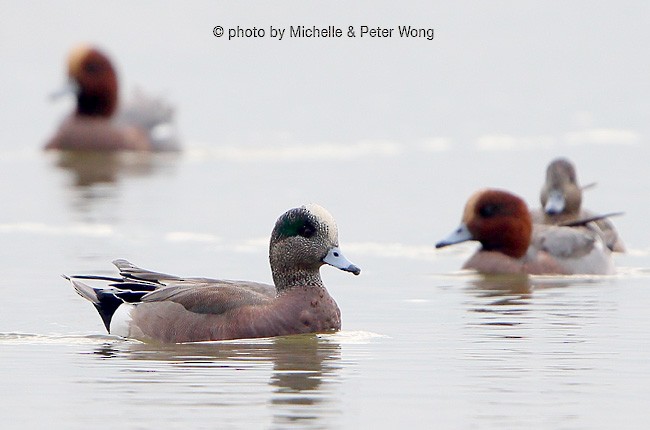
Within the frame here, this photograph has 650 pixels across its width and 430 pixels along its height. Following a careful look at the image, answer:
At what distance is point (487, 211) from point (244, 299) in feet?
15.8

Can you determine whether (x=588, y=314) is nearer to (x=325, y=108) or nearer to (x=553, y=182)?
(x=553, y=182)

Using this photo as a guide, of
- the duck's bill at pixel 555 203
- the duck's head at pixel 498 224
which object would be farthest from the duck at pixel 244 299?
the duck's bill at pixel 555 203

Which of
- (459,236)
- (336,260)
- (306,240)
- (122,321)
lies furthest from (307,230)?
(459,236)

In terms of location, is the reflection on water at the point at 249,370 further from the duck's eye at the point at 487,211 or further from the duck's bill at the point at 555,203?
the duck's bill at the point at 555,203

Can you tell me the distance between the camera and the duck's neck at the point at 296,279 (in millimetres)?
11008

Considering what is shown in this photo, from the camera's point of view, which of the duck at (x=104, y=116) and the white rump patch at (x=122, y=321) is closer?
the white rump patch at (x=122, y=321)

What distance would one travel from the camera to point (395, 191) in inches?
819

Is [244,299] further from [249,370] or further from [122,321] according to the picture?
[249,370]

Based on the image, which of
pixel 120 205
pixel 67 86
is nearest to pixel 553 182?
pixel 120 205

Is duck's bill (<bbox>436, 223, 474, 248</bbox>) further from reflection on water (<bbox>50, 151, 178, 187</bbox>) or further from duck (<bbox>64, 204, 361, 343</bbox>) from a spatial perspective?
reflection on water (<bbox>50, 151, 178, 187</bbox>)

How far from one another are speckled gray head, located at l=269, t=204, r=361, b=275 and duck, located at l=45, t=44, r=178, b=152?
15.4 meters

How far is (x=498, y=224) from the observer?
49.5 feet

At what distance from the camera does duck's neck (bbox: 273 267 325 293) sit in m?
11.0

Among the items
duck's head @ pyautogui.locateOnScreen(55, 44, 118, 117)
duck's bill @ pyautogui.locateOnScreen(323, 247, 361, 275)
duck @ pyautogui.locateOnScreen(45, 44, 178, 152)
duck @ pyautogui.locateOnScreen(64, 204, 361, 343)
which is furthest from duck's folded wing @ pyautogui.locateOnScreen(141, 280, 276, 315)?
duck's head @ pyautogui.locateOnScreen(55, 44, 118, 117)
